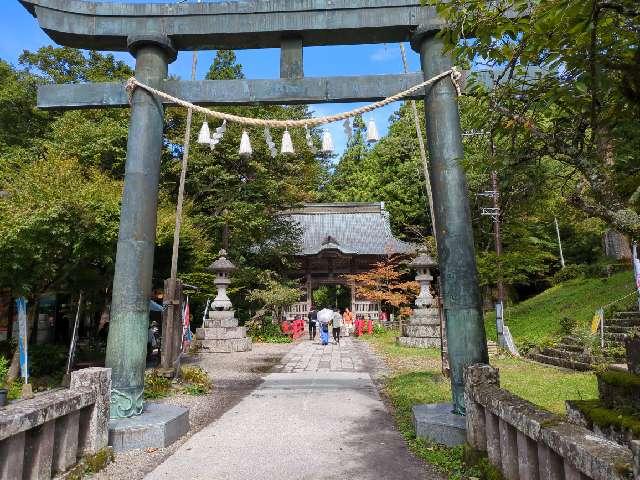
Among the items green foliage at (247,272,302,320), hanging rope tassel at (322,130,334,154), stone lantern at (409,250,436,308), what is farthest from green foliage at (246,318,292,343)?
hanging rope tassel at (322,130,334,154)

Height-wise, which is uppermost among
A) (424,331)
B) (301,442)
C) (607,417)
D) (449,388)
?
(424,331)

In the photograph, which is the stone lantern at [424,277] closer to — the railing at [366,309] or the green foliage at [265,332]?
the green foliage at [265,332]

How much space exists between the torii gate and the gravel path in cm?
68

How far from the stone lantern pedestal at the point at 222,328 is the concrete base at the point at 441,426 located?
477 inches

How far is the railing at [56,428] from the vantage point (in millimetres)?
3033

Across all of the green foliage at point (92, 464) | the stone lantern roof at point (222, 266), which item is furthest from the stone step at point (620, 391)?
the stone lantern roof at point (222, 266)

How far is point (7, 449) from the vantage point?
2.98 metres

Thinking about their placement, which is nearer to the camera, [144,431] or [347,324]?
[144,431]

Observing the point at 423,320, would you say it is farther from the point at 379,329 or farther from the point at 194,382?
the point at 194,382

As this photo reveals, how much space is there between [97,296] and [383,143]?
23.7m

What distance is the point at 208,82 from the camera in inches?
224

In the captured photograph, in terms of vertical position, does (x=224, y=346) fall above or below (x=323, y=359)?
above

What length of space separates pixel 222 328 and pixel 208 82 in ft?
40.3

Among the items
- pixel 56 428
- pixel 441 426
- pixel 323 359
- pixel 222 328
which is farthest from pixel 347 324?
pixel 56 428
